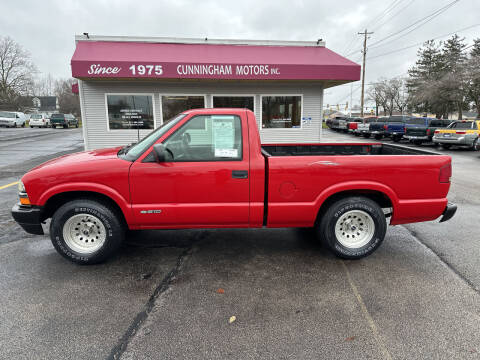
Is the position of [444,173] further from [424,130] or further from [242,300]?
[424,130]

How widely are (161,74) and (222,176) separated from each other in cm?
745

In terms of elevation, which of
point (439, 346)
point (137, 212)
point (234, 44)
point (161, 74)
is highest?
point (234, 44)

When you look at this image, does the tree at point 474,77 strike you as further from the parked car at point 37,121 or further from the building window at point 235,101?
the parked car at point 37,121

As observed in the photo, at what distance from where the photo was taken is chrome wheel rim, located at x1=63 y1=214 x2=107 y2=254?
3799mm

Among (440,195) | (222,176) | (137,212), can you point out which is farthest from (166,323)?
(440,195)

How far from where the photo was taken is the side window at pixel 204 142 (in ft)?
12.2

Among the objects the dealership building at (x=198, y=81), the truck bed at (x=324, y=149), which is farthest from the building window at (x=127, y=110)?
the truck bed at (x=324, y=149)

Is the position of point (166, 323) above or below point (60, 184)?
below

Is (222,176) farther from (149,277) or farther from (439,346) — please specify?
(439,346)

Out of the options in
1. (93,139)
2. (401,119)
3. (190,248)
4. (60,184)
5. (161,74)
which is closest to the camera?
(60,184)

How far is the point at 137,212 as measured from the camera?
3.74 meters

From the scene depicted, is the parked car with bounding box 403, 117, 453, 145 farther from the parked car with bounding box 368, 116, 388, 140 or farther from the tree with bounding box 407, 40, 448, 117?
the tree with bounding box 407, 40, 448, 117

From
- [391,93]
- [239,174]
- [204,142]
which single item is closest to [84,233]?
[204,142]

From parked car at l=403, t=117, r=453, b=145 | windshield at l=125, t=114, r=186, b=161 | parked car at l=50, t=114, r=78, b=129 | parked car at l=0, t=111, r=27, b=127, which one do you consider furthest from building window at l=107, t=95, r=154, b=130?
parked car at l=0, t=111, r=27, b=127
